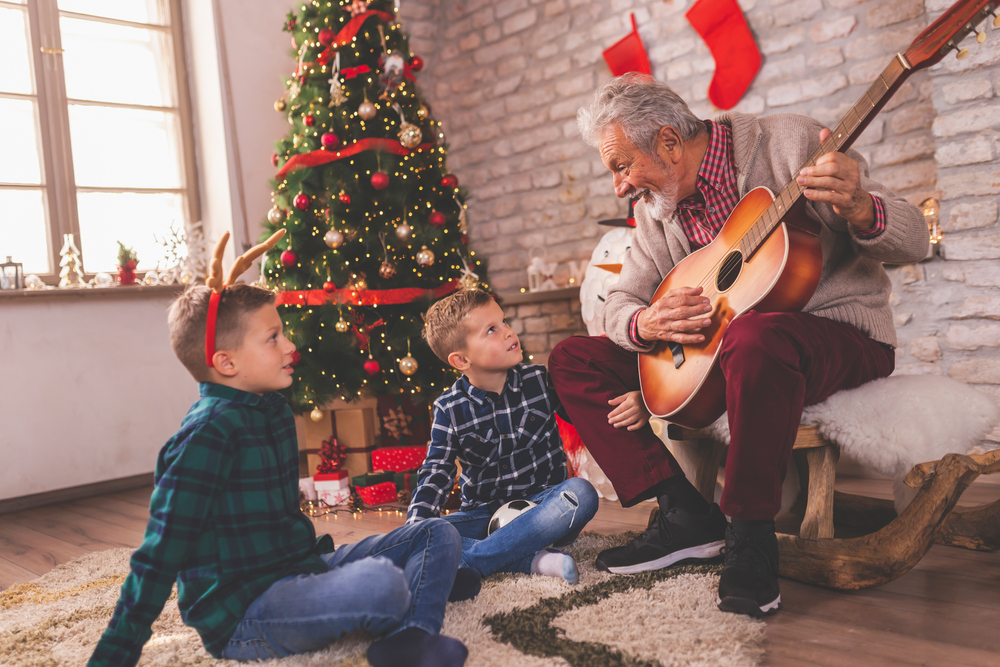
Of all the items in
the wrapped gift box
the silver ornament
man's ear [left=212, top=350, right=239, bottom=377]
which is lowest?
the wrapped gift box

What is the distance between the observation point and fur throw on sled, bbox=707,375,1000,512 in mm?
1444

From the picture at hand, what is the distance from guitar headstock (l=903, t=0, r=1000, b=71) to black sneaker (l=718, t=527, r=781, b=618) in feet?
2.85

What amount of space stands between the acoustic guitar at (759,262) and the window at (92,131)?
2800mm

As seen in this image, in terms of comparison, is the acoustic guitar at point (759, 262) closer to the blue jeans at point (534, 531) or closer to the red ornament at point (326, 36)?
the blue jeans at point (534, 531)

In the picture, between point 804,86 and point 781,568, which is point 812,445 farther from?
point 804,86

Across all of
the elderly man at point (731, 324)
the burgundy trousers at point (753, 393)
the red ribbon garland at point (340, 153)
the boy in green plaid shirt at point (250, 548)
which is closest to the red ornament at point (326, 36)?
the red ribbon garland at point (340, 153)

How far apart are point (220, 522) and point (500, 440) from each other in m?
0.70

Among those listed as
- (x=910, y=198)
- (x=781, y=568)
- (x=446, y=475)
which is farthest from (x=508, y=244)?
(x=781, y=568)

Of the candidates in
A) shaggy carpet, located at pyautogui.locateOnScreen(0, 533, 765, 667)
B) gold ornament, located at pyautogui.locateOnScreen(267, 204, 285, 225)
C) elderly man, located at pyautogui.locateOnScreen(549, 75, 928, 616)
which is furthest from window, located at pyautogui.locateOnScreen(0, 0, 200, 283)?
elderly man, located at pyautogui.locateOnScreen(549, 75, 928, 616)

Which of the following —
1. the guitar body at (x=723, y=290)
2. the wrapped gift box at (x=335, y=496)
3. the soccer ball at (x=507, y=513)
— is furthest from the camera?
the wrapped gift box at (x=335, y=496)

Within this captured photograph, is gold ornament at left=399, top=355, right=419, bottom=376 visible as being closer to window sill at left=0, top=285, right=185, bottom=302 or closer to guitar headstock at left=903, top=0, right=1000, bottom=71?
window sill at left=0, top=285, right=185, bottom=302

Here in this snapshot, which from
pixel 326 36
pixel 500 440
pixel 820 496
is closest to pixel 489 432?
pixel 500 440

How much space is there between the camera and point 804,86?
2.85 m

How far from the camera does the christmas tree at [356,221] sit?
274cm
